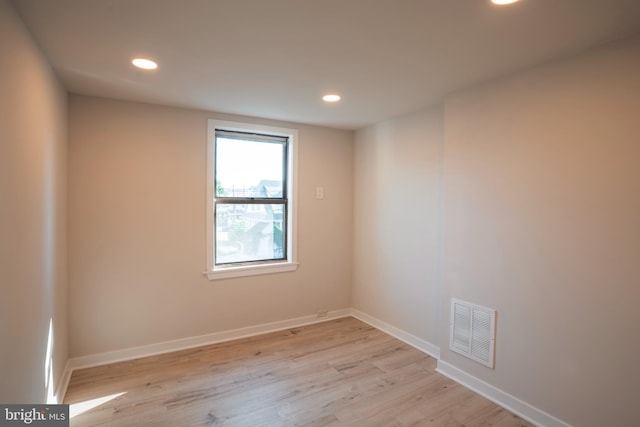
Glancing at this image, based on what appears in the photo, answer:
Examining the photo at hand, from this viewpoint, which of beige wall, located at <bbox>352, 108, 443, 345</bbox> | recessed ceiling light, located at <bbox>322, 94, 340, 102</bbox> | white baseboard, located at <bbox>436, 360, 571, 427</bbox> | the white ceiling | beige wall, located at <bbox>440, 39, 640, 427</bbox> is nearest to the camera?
the white ceiling

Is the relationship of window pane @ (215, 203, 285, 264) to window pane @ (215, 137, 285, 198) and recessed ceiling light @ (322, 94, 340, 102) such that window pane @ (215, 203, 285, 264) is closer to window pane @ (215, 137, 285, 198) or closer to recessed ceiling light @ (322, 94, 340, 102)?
window pane @ (215, 137, 285, 198)

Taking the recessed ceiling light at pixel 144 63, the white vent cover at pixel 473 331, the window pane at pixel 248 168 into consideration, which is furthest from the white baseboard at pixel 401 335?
the recessed ceiling light at pixel 144 63

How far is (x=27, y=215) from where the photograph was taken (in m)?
1.76

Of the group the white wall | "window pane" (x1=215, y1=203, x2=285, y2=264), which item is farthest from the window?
the white wall

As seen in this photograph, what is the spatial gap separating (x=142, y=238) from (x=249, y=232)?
107 centimetres

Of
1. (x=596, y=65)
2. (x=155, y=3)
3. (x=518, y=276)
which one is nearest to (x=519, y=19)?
Answer: (x=596, y=65)

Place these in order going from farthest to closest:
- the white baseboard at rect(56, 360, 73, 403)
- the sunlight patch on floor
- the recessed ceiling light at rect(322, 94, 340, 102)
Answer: the recessed ceiling light at rect(322, 94, 340, 102)
the white baseboard at rect(56, 360, 73, 403)
the sunlight patch on floor

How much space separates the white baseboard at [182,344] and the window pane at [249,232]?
2.46 ft

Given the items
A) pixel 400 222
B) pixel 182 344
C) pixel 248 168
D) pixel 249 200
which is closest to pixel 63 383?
pixel 182 344

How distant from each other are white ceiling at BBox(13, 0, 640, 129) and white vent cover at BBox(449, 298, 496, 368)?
1.76 m

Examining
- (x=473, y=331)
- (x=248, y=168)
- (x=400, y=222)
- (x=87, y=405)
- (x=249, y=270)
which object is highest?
(x=248, y=168)

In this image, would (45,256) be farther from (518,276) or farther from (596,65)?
(596,65)

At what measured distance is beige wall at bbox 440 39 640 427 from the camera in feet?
6.04

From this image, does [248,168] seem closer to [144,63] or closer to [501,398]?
[144,63]
